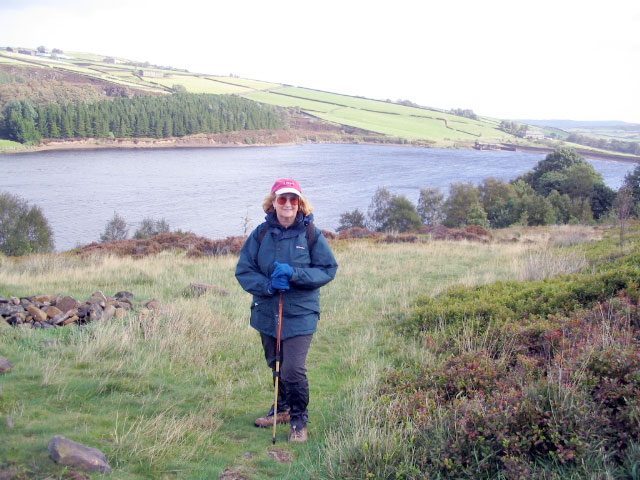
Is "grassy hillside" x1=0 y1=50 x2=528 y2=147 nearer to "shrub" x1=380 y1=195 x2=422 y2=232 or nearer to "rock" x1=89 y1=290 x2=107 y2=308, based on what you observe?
"shrub" x1=380 y1=195 x2=422 y2=232

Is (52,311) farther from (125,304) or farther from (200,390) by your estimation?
(200,390)

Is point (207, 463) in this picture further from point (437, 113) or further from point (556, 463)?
point (437, 113)

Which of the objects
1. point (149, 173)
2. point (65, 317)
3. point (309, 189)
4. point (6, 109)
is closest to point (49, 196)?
point (149, 173)

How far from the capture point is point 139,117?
8981cm

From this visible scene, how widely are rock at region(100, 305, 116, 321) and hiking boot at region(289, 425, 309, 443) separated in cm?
420

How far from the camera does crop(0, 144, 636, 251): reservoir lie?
4122cm

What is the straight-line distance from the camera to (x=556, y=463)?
307 centimetres

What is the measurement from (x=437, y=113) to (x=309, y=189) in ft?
323

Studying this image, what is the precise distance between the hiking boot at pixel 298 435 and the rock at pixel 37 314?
4.66 metres

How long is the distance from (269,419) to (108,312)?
13.2 ft

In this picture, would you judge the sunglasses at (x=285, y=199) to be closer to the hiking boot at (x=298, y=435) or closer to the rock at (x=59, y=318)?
the hiking boot at (x=298, y=435)

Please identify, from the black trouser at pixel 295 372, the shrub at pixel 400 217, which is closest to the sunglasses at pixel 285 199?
the black trouser at pixel 295 372

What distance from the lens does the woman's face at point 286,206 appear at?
425cm

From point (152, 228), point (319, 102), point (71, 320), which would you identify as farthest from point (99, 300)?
point (319, 102)
